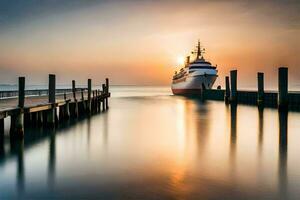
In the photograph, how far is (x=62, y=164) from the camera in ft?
46.4

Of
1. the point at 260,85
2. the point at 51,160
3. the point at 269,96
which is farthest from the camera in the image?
the point at 269,96

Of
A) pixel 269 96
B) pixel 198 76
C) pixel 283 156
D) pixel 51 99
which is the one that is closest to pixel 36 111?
pixel 51 99

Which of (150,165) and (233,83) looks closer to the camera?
(150,165)

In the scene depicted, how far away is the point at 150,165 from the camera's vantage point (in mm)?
14141

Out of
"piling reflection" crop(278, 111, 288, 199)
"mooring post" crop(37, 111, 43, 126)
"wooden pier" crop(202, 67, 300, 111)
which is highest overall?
"wooden pier" crop(202, 67, 300, 111)

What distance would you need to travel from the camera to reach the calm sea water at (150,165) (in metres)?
10.3

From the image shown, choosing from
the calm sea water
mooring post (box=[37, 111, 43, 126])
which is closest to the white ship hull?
mooring post (box=[37, 111, 43, 126])

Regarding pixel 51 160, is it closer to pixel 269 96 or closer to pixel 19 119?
pixel 19 119

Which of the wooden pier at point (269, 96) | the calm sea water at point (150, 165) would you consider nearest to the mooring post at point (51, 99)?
the calm sea water at point (150, 165)

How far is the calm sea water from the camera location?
33.8 ft

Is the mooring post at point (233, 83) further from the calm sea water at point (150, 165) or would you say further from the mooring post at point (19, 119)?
the mooring post at point (19, 119)

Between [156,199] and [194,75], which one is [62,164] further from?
[194,75]

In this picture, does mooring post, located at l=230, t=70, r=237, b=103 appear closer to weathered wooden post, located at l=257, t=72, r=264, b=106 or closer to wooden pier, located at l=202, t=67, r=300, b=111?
wooden pier, located at l=202, t=67, r=300, b=111

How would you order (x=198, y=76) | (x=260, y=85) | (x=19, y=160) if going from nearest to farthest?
1. (x=19, y=160)
2. (x=260, y=85)
3. (x=198, y=76)
